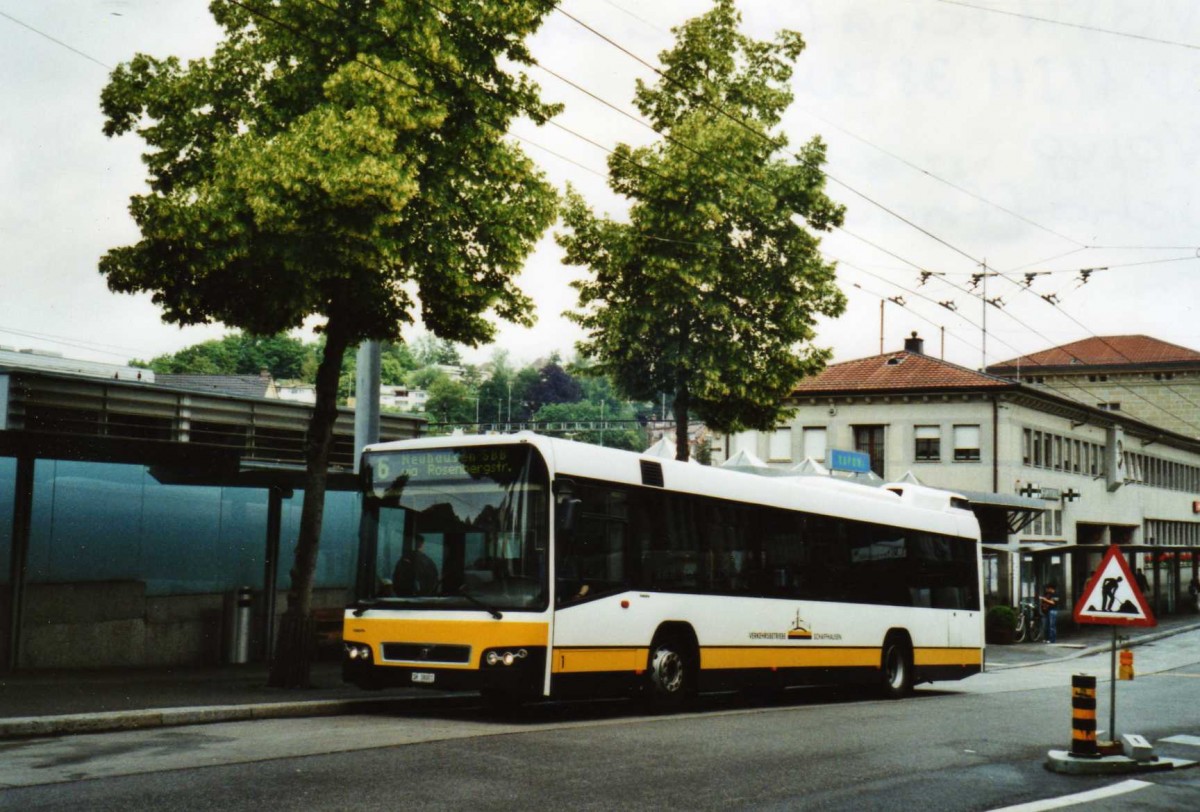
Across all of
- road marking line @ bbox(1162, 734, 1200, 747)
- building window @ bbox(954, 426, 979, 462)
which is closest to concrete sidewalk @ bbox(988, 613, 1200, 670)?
building window @ bbox(954, 426, 979, 462)

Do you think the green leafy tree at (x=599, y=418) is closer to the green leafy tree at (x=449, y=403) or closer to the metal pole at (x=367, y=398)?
the green leafy tree at (x=449, y=403)

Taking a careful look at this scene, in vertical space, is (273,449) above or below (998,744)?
above

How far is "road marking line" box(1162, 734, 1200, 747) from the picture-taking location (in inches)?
546

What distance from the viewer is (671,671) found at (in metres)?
14.7

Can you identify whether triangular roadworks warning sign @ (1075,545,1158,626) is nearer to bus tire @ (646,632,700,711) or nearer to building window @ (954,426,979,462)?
bus tire @ (646,632,700,711)

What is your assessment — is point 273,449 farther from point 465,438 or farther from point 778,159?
point 778,159

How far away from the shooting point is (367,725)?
41.8 ft

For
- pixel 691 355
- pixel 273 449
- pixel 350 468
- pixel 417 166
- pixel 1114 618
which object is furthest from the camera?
pixel 691 355

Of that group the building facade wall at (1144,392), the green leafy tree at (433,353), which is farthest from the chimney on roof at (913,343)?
the green leafy tree at (433,353)

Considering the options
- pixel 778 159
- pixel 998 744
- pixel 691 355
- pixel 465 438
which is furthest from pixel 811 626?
pixel 778 159

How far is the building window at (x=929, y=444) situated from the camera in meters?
53.5

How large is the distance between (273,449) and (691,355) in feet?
33.7

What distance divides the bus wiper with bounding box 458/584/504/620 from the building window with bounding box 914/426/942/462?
42.9 metres

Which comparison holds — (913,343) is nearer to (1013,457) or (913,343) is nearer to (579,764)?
(1013,457)
